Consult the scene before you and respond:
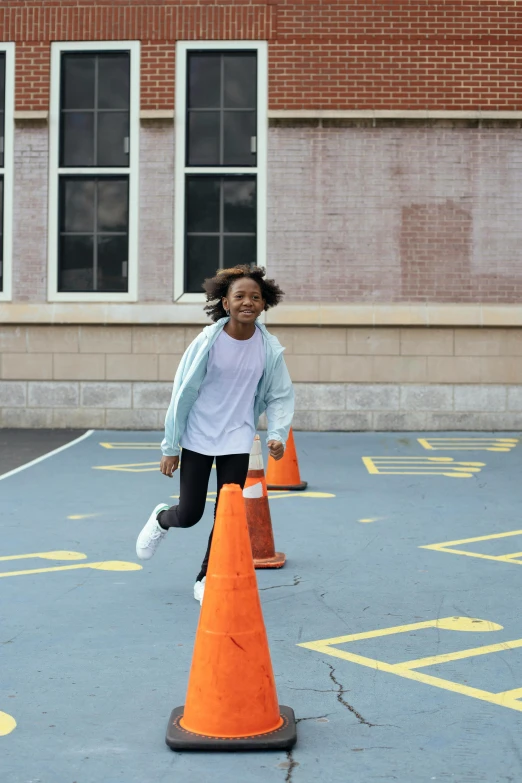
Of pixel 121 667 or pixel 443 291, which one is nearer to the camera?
pixel 121 667

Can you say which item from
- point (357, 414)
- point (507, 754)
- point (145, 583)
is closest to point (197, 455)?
point (145, 583)

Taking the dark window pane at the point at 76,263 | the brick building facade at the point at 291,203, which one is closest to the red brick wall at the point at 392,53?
the brick building facade at the point at 291,203

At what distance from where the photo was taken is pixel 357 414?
16.6 metres

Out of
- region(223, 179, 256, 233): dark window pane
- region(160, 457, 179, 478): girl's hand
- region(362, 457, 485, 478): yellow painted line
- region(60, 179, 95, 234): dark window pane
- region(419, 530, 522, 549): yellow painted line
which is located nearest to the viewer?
region(160, 457, 179, 478): girl's hand

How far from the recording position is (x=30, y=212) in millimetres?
16922

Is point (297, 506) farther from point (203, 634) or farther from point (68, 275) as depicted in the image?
point (68, 275)

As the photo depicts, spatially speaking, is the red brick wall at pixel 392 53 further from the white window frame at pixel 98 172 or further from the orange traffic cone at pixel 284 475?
the orange traffic cone at pixel 284 475

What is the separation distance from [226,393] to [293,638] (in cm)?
140

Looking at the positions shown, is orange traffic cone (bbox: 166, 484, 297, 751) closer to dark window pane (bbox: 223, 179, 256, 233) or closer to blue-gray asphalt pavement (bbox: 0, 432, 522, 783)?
blue-gray asphalt pavement (bbox: 0, 432, 522, 783)

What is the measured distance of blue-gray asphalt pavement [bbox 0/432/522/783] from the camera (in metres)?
3.57

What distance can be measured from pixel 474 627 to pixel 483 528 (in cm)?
314

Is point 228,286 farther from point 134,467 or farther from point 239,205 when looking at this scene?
point 239,205

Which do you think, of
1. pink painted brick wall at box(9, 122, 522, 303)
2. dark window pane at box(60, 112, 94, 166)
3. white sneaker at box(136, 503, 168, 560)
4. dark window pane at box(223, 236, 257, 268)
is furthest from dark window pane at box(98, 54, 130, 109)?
white sneaker at box(136, 503, 168, 560)

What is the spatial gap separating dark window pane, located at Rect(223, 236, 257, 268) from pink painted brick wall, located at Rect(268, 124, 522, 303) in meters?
0.75
